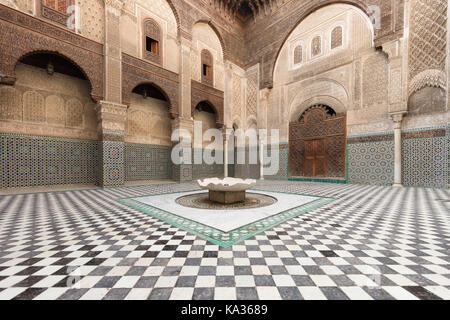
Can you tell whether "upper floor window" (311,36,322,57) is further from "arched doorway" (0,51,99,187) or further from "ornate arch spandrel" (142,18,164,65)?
"arched doorway" (0,51,99,187)

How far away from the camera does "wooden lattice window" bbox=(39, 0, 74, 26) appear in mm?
4305

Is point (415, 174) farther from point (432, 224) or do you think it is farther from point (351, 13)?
point (351, 13)

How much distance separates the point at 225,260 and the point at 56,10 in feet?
21.7

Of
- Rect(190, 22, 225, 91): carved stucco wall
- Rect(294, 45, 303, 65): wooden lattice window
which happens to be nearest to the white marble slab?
Rect(190, 22, 225, 91): carved stucco wall

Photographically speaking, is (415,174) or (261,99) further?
(261,99)

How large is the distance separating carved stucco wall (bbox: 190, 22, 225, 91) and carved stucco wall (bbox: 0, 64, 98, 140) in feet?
12.8

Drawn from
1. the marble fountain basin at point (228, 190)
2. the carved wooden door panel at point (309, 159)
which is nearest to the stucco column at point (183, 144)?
the marble fountain basin at point (228, 190)

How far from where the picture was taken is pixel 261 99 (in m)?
8.52

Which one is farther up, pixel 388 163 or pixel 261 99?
pixel 261 99

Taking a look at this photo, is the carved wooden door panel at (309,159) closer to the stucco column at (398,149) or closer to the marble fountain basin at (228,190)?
the stucco column at (398,149)

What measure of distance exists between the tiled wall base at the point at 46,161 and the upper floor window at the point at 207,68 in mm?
4854

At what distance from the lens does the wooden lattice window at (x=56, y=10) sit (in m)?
4.30

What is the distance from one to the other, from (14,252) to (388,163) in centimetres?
749
